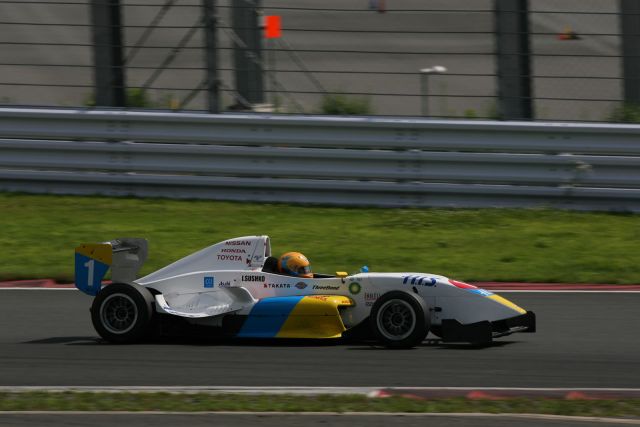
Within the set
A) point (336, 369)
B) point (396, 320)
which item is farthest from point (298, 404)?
point (396, 320)

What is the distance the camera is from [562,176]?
1295 cm

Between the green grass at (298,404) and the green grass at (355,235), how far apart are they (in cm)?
439

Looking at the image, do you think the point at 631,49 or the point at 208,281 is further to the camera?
the point at 631,49

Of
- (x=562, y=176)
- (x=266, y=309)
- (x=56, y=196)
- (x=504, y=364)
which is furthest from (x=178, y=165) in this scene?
(x=504, y=364)

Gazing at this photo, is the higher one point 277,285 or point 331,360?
point 277,285

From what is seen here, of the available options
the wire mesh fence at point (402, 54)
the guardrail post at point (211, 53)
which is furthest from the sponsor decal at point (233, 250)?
the guardrail post at point (211, 53)

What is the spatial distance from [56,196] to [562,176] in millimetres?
6007

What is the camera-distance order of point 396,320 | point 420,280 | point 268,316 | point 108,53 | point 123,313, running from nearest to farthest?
1. point 396,320
2. point 420,280
3. point 268,316
4. point 123,313
5. point 108,53

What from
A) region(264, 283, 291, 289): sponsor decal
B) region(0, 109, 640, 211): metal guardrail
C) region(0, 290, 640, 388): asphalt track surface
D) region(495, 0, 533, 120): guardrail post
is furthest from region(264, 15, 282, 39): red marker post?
region(264, 283, 291, 289): sponsor decal

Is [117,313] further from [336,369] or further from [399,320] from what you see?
[399,320]

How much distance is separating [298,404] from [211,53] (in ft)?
25.5

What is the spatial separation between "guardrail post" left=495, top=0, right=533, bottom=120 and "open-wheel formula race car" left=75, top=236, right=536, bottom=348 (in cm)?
519

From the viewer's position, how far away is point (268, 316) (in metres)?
8.54

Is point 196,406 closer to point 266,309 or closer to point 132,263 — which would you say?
point 266,309
